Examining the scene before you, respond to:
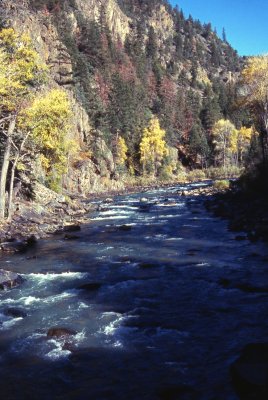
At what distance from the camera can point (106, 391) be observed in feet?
26.2

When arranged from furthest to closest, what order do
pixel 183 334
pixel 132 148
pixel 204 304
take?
pixel 132 148
pixel 204 304
pixel 183 334

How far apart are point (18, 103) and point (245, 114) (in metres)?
112

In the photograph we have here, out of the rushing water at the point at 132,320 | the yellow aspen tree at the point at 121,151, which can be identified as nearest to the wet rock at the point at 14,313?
the rushing water at the point at 132,320

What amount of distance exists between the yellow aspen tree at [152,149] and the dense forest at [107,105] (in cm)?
22

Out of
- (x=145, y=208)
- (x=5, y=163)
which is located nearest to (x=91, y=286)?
(x=5, y=163)

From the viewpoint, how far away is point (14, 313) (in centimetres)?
1225

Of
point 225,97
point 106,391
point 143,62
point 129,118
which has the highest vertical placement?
point 143,62

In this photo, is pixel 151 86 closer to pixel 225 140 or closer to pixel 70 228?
pixel 225 140

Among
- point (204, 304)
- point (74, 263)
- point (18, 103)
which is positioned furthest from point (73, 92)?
point (204, 304)

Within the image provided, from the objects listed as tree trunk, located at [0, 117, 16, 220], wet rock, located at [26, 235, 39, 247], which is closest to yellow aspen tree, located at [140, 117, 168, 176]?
tree trunk, located at [0, 117, 16, 220]

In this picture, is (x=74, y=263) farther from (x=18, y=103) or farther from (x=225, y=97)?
(x=225, y=97)

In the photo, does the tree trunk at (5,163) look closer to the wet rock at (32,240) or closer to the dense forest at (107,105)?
the dense forest at (107,105)

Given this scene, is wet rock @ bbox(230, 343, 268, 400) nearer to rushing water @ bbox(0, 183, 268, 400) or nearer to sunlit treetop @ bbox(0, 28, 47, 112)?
rushing water @ bbox(0, 183, 268, 400)

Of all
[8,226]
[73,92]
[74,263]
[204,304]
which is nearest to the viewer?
[204,304]
